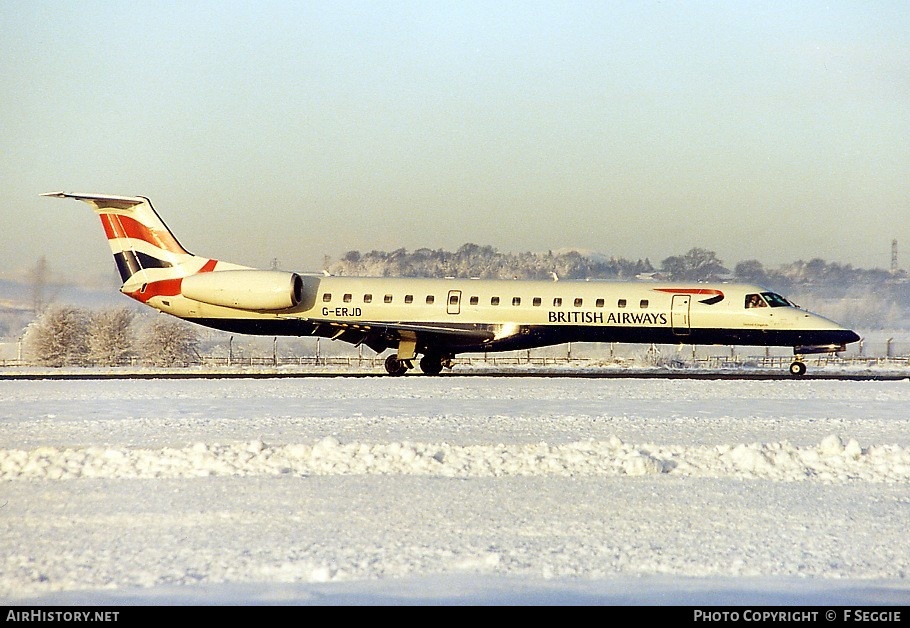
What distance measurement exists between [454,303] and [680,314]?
6.75 metres

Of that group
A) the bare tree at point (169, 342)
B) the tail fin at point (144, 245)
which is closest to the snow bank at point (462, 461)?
the tail fin at point (144, 245)

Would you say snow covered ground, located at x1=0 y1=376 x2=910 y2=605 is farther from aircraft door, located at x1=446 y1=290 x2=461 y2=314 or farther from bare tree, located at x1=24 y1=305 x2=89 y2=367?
bare tree, located at x1=24 y1=305 x2=89 y2=367

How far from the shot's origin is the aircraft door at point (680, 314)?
27.7 meters

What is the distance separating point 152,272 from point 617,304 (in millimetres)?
15209

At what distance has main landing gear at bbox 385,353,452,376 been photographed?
29.0 metres

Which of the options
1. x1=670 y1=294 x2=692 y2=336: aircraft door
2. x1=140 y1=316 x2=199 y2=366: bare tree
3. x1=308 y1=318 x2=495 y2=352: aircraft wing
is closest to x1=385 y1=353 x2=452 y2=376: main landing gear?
x1=308 y1=318 x2=495 y2=352: aircraft wing

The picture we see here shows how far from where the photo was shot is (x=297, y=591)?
20.5 ft

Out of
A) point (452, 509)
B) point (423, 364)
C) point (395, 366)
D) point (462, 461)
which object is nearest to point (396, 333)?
point (395, 366)

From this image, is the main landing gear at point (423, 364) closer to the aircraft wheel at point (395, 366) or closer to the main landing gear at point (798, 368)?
the aircraft wheel at point (395, 366)

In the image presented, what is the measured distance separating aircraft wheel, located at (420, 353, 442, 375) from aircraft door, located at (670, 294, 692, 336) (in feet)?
23.8

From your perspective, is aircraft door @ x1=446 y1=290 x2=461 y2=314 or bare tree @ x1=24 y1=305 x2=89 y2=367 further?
bare tree @ x1=24 y1=305 x2=89 y2=367

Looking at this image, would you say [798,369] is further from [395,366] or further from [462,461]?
[462,461]

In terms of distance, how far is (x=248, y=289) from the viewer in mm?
29391

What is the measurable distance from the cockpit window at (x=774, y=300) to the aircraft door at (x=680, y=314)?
2331mm
